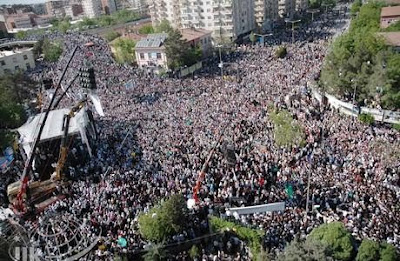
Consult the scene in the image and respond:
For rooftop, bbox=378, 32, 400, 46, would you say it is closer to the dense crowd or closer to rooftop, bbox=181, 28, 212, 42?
the dense crowd

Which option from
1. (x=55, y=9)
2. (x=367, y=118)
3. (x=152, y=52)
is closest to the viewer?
(x=367, y=118)

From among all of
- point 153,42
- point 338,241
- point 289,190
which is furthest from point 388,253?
point 153,42

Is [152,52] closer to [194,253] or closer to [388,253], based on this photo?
[194,253]

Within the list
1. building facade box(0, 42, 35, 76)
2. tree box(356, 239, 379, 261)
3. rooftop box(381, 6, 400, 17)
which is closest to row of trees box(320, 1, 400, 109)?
tree box(356, 239, 379, 261)

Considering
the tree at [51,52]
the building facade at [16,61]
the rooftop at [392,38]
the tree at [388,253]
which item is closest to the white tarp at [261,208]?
the tree at [388,253]

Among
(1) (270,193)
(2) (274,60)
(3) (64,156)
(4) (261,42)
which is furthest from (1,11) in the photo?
(1) (270,193)
